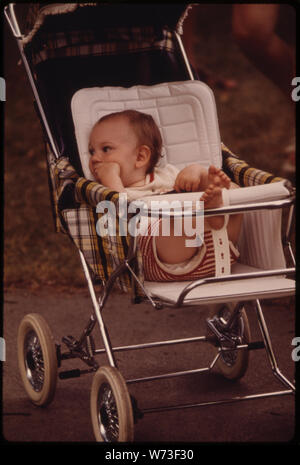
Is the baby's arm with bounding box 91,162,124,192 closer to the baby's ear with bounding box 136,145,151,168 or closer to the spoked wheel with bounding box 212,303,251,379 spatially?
the baby's ear with bounding box 136,145,151,168

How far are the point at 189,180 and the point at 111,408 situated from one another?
913 millimetres

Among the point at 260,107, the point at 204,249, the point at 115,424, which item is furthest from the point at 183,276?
the point at 260,107

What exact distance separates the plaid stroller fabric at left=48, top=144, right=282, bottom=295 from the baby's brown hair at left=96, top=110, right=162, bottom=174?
1.00 ft

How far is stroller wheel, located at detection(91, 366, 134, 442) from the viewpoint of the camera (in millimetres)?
2520

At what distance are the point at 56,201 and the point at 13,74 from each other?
20.2 ft

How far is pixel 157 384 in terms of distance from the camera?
11.3 ft

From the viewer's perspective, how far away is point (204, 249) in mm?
2762

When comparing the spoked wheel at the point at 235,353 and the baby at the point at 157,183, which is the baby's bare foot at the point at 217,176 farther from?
the spoked wheel at the point at 235,353

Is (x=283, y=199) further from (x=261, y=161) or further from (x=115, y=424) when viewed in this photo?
(x=261, y=161)

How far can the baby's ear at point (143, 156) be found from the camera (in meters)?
3.06

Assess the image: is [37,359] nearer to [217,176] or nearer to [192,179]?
[192,179]

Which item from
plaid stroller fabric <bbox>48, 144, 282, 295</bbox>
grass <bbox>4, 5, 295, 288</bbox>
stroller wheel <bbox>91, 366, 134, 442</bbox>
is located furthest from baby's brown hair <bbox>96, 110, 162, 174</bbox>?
grass <bbox>4, 5, 295, 288</bbox>

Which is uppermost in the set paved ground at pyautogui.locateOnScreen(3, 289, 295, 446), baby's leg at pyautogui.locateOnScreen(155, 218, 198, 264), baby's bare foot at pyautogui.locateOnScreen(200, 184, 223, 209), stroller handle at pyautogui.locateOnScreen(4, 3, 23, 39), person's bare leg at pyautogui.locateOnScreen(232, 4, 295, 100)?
person's bare leg at pyautogui.locateOnScreen(232, 4, 295, 100)
